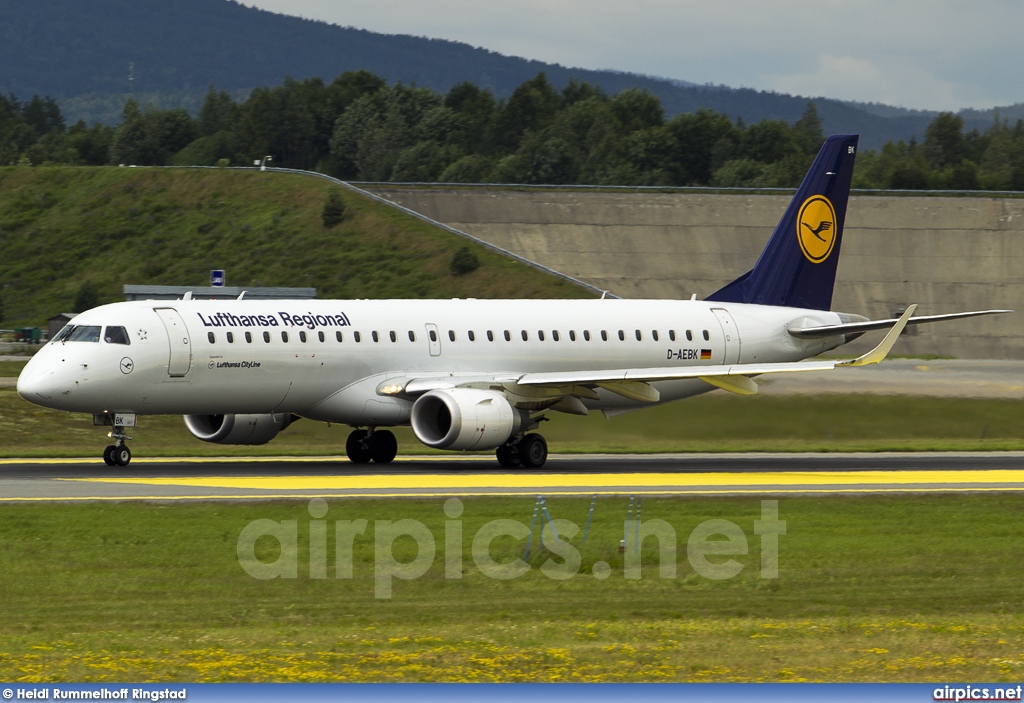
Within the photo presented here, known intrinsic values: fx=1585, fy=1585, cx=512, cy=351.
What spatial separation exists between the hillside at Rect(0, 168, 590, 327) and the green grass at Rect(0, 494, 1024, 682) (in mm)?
73300

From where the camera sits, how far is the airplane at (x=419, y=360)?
112 ft

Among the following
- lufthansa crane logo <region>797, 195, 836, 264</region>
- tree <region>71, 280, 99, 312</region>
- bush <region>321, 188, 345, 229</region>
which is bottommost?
tree <region>71, 280, 99, 312</region>

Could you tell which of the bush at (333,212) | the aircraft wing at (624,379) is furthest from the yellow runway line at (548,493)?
the bush at (333,212)

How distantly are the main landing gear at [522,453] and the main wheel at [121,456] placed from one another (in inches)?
336

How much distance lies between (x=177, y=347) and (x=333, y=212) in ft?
262

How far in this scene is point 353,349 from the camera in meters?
36.6

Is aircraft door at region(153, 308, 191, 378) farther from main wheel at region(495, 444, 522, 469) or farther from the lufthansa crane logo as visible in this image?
the lufthansa crane logo

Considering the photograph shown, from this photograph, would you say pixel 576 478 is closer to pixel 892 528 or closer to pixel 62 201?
pixel 892 528

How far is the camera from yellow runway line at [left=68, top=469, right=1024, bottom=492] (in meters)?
31.4

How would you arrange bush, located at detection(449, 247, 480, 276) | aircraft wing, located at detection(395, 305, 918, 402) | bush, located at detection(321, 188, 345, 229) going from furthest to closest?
bush, located at detection(321, 188, 345, 229) → bush, located at detection(449, 247, 480, 276) → aircraft wing, located at detection(395, 305, 918, 402)

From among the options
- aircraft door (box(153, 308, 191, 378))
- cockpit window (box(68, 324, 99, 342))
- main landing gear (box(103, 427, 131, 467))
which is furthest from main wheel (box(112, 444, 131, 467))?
cockpit window (box(68, 324, 99, 342))

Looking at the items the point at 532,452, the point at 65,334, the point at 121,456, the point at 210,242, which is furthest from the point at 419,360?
the point at 210,242

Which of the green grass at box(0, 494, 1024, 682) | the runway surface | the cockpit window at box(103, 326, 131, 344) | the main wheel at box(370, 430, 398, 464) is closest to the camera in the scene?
the green grass at box(0, 494, 1024, 682)

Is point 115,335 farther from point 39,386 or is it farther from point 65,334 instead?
point 39,386
